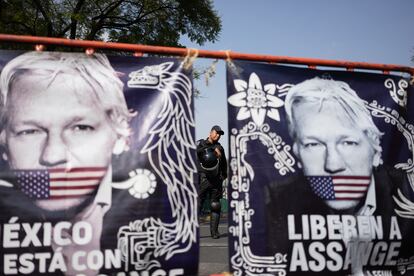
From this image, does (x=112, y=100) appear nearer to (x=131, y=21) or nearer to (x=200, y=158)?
(x=200, y=158)

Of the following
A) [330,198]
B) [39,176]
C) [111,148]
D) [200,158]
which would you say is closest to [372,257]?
[330,198]

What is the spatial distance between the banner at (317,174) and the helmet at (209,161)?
4.03 m

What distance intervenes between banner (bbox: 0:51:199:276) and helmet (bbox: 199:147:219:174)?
13.8ft

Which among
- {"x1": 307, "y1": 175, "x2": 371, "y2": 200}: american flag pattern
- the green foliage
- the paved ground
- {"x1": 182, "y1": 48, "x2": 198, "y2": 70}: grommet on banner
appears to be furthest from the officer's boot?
the green foliage

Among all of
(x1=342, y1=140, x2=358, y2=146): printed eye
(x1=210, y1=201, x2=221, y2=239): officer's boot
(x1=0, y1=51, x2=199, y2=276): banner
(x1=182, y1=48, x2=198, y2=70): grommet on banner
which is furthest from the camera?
(x1=210, y1=201, x2=221, y2=239): officer's boot

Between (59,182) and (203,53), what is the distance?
1449mm

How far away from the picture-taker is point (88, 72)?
309cm

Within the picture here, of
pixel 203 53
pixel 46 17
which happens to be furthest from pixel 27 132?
pixel 46 17

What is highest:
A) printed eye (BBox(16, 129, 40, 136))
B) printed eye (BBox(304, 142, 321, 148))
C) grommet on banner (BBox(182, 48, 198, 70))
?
grommet on banner (BBox(182, 48, 198, 70))

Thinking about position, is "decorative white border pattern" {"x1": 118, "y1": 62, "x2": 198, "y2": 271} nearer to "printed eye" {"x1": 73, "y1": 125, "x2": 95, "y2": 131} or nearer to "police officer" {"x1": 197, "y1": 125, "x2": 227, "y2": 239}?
"printed eye" {"x1": 73, "y1": 125, "x2": 95, "y2": 131}

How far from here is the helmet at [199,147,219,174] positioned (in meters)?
7.39

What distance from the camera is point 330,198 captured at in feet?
11.0

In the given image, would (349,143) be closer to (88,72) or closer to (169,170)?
(169,170)

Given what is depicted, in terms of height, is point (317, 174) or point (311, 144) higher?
point (311, 144)
